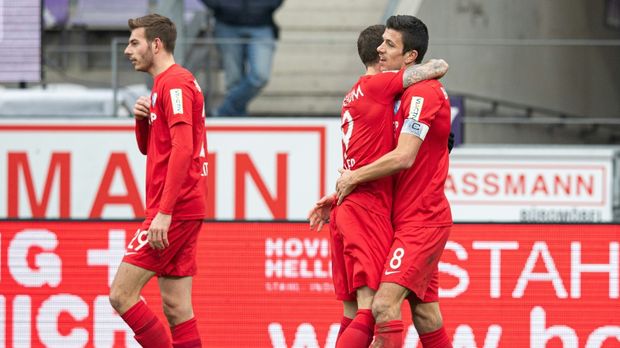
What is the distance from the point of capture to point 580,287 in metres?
7.62

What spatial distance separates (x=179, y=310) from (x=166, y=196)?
670mm

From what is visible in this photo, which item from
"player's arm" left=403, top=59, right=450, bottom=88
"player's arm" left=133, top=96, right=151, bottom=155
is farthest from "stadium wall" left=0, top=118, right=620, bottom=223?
"player's arm" left=403, top=59, right=450, bottom=88

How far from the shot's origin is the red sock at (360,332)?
6.20 metres

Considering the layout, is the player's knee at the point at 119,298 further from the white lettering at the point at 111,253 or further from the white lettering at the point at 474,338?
the white lettering at the point at 474,338

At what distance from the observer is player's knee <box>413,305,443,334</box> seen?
650cm

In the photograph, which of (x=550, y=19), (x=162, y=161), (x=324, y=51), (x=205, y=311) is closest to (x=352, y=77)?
(x=324, y=51)

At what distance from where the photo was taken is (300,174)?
12938mm

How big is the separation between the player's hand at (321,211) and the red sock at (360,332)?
623mm

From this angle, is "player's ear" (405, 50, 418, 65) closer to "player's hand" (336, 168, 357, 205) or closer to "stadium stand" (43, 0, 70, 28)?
"player's hand" (336, 168, 357, 205)

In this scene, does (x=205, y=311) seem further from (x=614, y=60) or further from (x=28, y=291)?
(x=614, y=60)

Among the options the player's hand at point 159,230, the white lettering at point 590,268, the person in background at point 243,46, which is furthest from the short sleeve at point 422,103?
the person in background at point 243,46

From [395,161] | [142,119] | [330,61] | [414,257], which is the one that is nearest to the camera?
[395,161]

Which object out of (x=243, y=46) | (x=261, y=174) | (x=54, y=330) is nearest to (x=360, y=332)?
(x=54, y=330)

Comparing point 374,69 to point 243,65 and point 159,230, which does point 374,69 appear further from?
point 243,65
